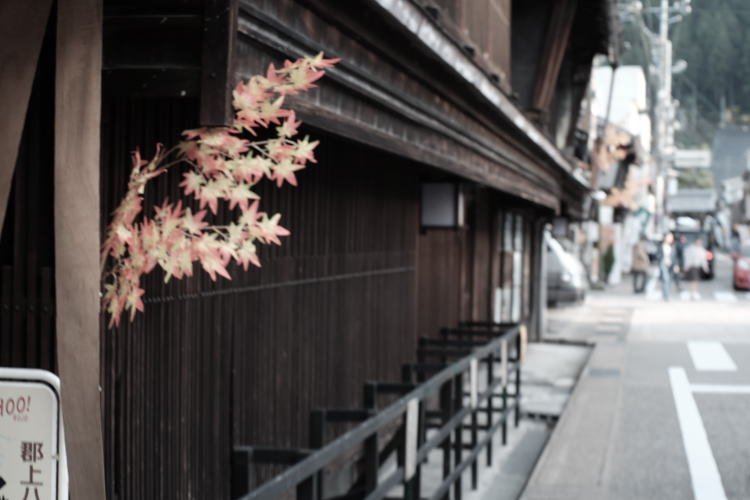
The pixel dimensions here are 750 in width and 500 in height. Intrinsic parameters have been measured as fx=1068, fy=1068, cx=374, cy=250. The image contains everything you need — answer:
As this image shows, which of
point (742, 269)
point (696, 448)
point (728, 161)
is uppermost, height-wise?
point (728, 161)

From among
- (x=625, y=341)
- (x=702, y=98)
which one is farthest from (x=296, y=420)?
(x=702, y=98)

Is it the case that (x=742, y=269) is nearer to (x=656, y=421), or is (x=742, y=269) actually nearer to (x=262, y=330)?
(x=656, y=421)

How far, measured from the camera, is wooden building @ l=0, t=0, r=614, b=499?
10.8 feet

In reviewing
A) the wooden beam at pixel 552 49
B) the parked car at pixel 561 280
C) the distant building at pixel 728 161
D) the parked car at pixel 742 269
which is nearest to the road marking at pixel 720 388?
the wooden beam at pixel 552 49

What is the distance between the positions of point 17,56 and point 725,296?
36869 mm

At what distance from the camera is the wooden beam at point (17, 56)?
128 inches

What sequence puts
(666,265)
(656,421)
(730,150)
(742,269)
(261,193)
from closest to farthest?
(261,193)
(656,421)
(666,265)
(742,269)
(730,150)

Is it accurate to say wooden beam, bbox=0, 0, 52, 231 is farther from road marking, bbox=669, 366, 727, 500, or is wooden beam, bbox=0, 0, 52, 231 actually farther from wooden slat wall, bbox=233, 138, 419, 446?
road marking, bbox=669, 366, 727, 500

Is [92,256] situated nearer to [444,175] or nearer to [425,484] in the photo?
[425,484]

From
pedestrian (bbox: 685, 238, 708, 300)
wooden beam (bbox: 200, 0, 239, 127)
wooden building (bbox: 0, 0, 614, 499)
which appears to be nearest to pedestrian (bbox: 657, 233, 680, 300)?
pedestrian (bbox: 685, 238, 708, 300)

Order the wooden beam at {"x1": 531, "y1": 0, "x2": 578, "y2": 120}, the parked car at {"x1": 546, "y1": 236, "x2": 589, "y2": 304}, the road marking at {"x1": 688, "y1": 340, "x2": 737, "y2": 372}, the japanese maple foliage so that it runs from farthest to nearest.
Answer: the parked car at {"x1": 546, "y1": 236, "x2": 589, "y2": 304}, the road marking at {"x1": 688, "y1": 340, "x2": 737, "y2": 372}, the wooden beam at {"x1": 531, "y1": 0, "x2": 578, "y2": 120}, the japanese maple foliage

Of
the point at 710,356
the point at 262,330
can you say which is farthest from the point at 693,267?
the point at 262,330

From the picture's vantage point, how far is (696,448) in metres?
11.8

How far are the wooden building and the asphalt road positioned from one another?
2202 millimetres
